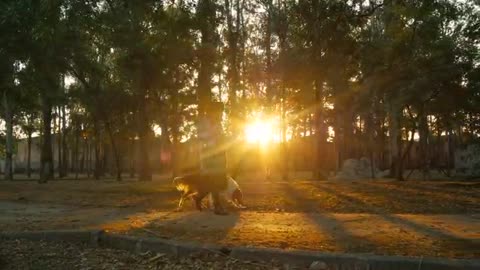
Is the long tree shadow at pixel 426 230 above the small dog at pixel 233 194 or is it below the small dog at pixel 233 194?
below

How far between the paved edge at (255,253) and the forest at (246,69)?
340cm

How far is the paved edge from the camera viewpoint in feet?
22.5

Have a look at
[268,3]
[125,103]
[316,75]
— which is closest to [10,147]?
[125,103]

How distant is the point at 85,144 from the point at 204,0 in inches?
1954

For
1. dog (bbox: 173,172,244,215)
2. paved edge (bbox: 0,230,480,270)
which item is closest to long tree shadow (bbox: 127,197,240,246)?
dog (bbox: 173,172,244,215)

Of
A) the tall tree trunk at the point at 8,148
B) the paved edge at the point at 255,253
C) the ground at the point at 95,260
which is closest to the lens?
the paved edge at the point at 255,253

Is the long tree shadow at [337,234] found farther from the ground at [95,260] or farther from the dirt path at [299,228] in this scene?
the ground at [95,260]

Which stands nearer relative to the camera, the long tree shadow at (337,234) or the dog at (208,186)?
the long tree shadow at (337,234)

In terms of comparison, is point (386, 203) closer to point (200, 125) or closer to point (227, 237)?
point (200, 125)

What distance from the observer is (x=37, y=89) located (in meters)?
20.9

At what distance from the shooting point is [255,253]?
25.5 feet

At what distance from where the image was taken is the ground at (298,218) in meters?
8.45

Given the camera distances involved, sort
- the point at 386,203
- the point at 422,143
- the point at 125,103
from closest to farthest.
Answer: the point at 386,203, the point at 125,103, the point at 422,143

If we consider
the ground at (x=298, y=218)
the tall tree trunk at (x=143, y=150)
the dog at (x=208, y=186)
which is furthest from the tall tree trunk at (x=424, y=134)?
the dog at (x=208, y=186)
